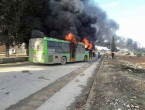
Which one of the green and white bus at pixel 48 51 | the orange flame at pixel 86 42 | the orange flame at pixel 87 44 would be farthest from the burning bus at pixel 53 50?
the orange flame at pixel 87 44

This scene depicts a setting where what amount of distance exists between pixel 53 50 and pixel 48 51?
2.28 feet

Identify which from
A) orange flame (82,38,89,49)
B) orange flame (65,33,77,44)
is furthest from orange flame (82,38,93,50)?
orange flame (65,33,77,44)

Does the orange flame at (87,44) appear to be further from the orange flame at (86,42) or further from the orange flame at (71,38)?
the orange flame at (71,38)

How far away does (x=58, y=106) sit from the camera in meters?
4.75

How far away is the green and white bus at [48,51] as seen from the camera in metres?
14.9

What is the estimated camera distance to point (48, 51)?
1512cm

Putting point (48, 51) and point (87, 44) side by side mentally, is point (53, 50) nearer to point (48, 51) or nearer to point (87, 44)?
point (48, 51)

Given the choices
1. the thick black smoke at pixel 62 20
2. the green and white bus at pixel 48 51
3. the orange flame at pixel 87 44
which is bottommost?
the green and white bus at pixel 48 51

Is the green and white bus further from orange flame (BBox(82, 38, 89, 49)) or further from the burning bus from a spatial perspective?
orange flame (BBox(82, 38, 89, 49))

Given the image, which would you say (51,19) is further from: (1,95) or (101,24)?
(101,24)

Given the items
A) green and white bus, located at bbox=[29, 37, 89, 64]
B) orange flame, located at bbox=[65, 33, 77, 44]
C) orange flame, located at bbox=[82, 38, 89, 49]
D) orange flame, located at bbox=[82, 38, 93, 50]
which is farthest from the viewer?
orange flame, located at bbox=[82, 38, 93, 50]

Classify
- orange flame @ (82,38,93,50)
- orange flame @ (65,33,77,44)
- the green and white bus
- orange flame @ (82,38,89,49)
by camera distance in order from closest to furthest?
the green and white bus → orange flame @ (65,33,77,44) → orange flame @ (82,38,89,49) → orange flame @ (82,38,93,50)

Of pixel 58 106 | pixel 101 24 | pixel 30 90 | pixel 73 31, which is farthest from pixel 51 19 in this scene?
pixel 101 24

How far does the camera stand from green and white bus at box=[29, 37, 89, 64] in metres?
14.9
